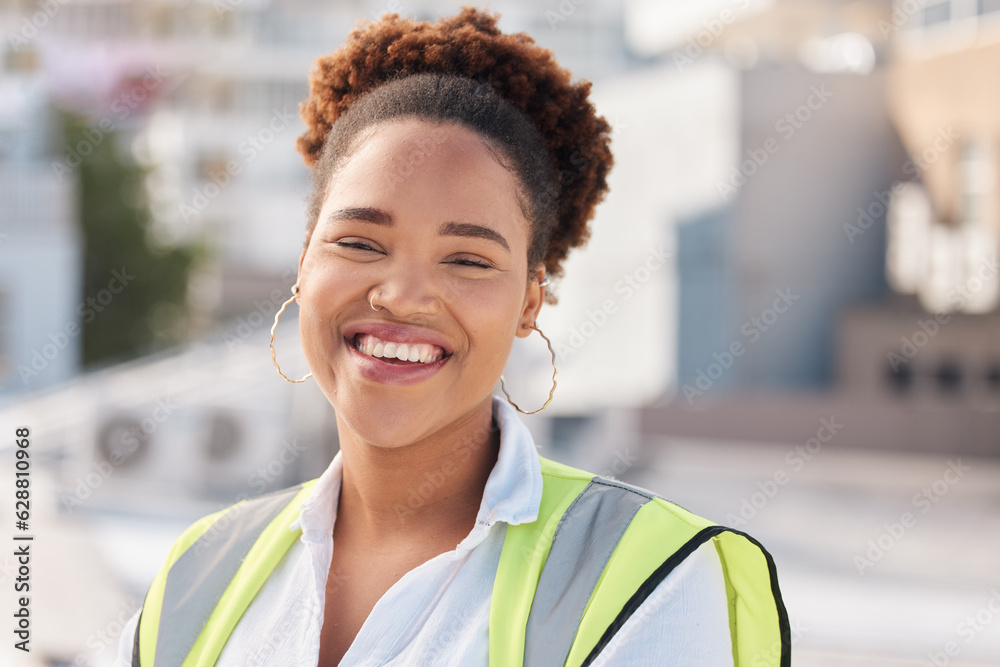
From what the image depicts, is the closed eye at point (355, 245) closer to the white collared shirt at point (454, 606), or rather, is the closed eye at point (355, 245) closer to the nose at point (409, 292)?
the nose at point (409, 292)

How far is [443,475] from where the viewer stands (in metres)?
1.50

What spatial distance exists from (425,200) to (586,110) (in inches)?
15.9

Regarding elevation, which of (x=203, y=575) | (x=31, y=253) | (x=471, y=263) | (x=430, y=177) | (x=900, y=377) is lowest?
(x=203, y=575)

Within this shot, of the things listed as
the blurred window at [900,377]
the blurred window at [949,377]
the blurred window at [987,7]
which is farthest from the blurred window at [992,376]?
the blurred window at [987,7]

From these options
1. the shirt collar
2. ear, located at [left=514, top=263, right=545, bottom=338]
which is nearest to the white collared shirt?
the shirt collar

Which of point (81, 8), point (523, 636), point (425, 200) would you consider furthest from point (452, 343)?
point (81, 8)

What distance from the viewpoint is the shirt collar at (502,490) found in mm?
1381

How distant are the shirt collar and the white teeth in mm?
187

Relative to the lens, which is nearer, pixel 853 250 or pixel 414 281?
pixel 414 281

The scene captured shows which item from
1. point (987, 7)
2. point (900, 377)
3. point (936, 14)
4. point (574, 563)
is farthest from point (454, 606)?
point (936, 14)

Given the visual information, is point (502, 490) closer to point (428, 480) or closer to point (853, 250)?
point (428, 480)

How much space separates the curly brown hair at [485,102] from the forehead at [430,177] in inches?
1.2

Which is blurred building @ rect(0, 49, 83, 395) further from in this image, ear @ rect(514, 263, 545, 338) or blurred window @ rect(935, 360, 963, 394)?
ear @ rect(514, 263, 545, 338)

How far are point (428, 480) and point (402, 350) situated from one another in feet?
0.78
